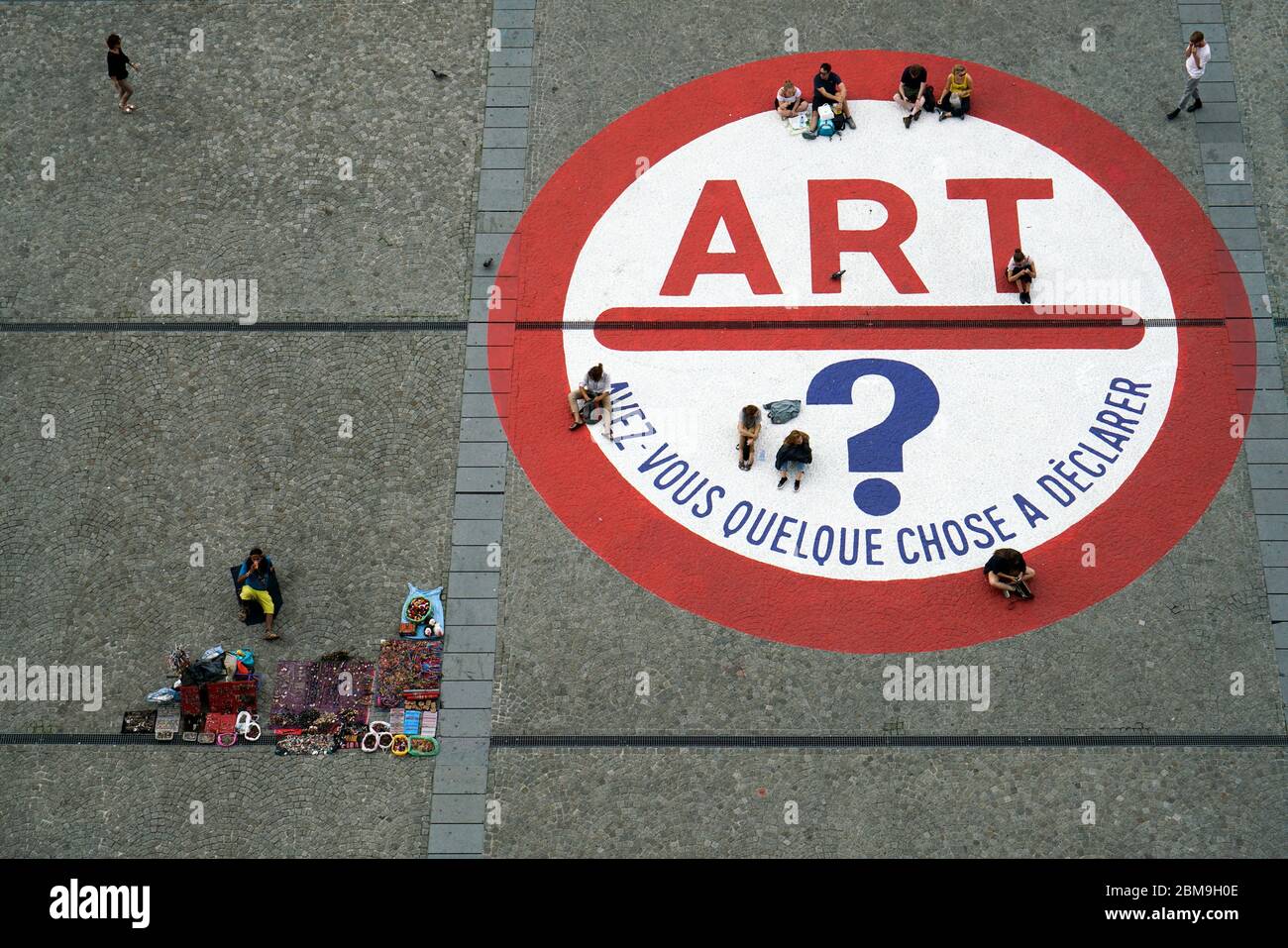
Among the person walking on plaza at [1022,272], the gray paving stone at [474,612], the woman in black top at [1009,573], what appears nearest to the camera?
the woman in black top at [1009,573]

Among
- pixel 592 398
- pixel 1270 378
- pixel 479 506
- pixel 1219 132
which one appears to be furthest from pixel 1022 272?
pixel 479 506

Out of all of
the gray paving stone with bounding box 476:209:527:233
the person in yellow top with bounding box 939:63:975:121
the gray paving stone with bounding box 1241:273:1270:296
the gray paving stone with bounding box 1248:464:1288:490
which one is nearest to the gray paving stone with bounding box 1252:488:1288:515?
the gray paving stone with bounding box 1248:464:1288:490

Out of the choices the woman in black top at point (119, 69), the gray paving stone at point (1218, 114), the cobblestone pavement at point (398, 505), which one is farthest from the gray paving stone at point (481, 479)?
the gray paving stone at point (1218, 114)

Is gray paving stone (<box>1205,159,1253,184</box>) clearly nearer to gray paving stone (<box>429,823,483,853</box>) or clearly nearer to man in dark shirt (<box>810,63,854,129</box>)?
man in dark shirt (<box>810,63,854,129</box>)

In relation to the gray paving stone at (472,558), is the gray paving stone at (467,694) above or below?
below

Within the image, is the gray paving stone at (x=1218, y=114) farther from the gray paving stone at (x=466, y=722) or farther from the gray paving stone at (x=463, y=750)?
the gray paving stone at (x=463, y=750)

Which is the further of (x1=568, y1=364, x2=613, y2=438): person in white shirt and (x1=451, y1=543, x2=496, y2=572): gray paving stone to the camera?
(x1=568, y1=364, x2=613, y2=438): person in white shirt
